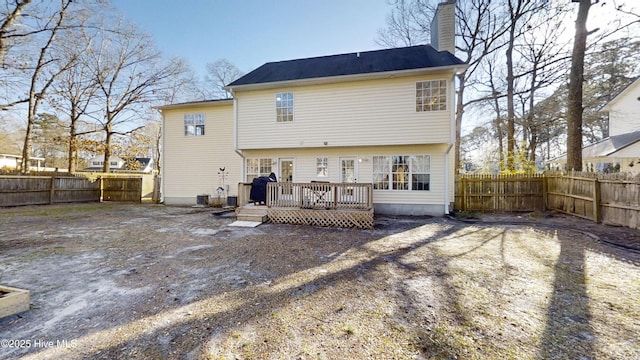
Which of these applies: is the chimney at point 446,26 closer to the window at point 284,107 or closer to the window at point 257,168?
the window at point 284,107

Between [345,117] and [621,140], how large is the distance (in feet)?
52.1

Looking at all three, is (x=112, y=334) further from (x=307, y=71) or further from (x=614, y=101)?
(x=614, y=101)

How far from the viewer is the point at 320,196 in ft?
26.5

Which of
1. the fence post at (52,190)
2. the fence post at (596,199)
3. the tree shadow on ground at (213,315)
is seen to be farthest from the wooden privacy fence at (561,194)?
the fence post at (52,190)

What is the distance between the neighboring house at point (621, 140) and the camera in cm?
1193

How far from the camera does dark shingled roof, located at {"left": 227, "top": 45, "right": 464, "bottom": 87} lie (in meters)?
9.38

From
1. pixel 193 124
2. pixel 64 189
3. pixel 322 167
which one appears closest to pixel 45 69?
pixel 64 189

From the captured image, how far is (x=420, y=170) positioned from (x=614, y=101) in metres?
17.6

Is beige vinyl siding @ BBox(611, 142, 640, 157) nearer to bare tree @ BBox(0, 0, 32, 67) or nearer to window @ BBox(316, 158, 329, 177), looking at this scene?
window @ BBox(316, 158, 329, 177)

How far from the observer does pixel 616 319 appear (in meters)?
2.79

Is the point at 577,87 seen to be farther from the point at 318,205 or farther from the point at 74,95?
the point at 74,95

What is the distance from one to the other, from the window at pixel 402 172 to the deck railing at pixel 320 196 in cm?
182

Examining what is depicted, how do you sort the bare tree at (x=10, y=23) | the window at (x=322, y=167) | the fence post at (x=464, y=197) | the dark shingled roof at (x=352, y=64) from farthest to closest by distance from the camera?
the bare tree at (x=10, y=23), the fence post at (x=464, y=197), the window at (x=322, y=167), the dark shingled roof at (x=352, y=64)

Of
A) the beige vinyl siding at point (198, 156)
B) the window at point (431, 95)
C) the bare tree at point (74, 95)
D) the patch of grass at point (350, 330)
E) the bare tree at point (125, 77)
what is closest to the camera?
the patch of grass at point (350, 330)
